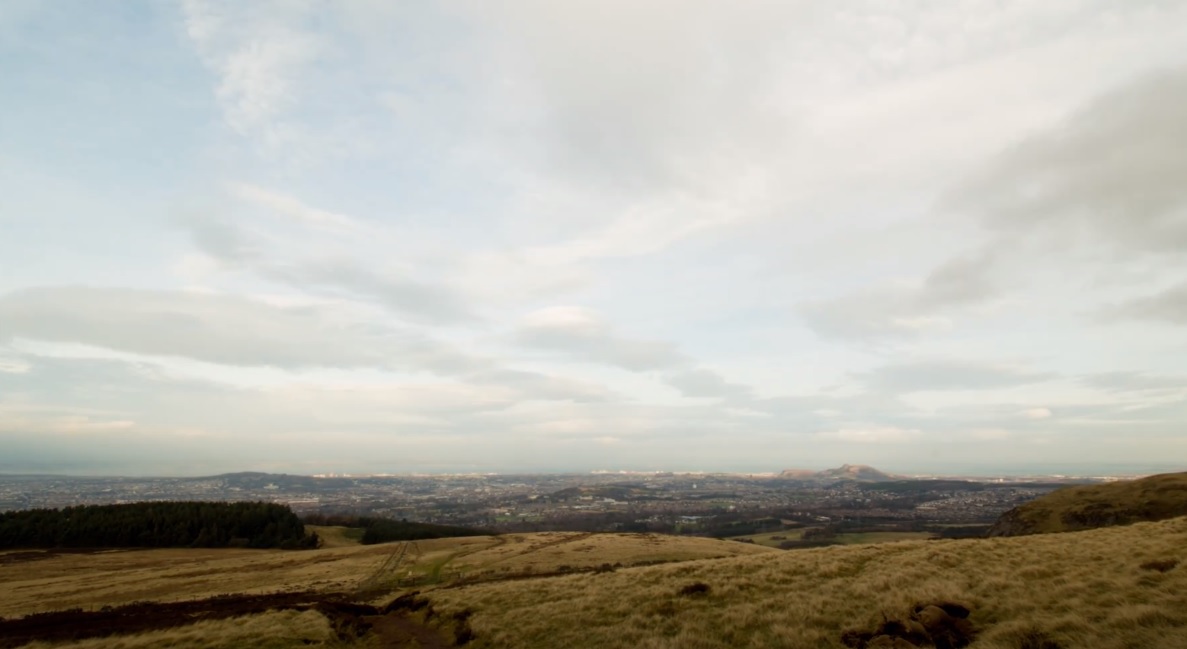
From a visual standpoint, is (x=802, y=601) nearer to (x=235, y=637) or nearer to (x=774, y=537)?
(x=235, y=637)

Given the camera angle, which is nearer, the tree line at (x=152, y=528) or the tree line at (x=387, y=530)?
the tree line at (x=152, y=528)

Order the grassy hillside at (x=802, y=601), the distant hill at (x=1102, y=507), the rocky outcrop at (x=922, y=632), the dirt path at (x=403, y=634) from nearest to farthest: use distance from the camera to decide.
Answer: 1. the rocky outcrop at (x=922, y=632)
2. the grassy hillside at (x=802, y=601)
3. the dirt path at (x=403, y=634)
4. the distant hill at (x=1102, y=507)

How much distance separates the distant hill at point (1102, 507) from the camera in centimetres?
5478

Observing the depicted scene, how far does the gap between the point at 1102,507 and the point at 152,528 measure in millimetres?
Result: 140701

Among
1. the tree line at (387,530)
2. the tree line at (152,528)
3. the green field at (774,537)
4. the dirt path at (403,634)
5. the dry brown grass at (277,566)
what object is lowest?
the green field at (774,537)

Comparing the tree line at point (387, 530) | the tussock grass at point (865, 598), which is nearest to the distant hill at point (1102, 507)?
the tussock grass at point (865, 598)

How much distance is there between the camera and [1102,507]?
58969 millimetres

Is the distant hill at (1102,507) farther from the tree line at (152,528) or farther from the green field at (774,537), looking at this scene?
the tree line at (152,528)

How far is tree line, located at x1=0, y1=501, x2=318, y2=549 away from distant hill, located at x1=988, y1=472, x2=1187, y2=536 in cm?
10890

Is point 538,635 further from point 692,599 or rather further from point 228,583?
point 228,583

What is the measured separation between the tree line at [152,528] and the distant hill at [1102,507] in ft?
357

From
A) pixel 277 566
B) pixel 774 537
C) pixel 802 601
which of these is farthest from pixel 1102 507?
pixel 277 566

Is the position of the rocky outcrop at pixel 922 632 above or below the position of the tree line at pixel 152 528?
above

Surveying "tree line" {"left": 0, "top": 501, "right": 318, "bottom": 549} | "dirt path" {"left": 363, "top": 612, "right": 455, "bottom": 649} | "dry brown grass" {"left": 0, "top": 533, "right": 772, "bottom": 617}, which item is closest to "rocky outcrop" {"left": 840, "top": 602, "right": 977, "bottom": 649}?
"dirt path" {"left": 363, "top": 612, "right": 455, "bottom": 649}
